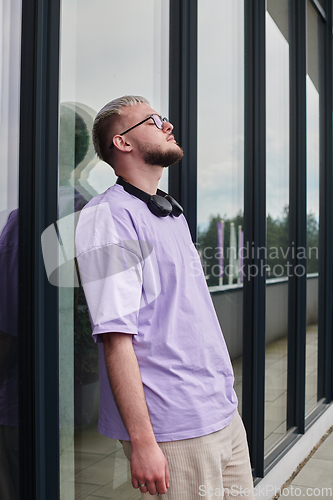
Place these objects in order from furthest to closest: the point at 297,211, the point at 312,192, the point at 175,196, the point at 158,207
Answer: the point at 312,192 → the point at 297,211 → the point at 175,196 → the point at 158,207

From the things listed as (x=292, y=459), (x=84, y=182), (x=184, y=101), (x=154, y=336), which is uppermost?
(x=184, y=101)

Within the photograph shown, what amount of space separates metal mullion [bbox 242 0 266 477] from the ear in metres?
1.60

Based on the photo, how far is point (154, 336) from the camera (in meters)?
1.39

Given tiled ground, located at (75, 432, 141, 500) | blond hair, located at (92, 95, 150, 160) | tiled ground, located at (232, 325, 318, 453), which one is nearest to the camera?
blond hair, located at (92, 95, 150, 160)

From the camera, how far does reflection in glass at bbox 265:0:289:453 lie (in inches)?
136

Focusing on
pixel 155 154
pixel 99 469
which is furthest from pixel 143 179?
pixel 99 469

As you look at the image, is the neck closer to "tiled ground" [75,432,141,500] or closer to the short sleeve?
the short sleeve

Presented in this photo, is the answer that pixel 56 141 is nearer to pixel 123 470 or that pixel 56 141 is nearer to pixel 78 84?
pixel 78 84

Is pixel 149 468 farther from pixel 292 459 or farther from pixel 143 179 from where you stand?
pixel 292 459

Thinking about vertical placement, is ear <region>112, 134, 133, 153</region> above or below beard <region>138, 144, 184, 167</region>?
above

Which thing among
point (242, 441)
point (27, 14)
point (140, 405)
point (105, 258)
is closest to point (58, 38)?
point (27, 14)

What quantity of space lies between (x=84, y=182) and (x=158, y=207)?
401mm

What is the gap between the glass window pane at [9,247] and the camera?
140cm

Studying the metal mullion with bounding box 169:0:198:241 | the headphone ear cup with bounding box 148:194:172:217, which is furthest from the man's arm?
the metal mullion with bounding box 169:0:198:241
